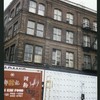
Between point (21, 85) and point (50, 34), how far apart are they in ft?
14.9

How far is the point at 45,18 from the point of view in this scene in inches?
379

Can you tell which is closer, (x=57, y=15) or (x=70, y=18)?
(x=57, y=15)

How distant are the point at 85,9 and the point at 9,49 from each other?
5.75 metres

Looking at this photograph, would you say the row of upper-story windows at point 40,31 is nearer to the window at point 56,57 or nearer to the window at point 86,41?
the window at point 56,57

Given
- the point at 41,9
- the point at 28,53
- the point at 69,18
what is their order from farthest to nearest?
the point at 69,18 → the point at 41,9 → the point at 28,53

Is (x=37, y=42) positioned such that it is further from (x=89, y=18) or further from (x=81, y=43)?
(x=89, y=18)

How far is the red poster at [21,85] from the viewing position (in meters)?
5.22

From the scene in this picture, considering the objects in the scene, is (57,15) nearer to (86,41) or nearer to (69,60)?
(86,41)

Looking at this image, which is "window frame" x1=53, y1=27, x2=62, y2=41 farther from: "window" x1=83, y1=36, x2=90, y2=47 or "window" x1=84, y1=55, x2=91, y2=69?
"window" x1=84, y1=55, x2=91, y2=69

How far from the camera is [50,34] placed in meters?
9.52

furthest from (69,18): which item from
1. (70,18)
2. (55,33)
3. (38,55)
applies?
(38,55)

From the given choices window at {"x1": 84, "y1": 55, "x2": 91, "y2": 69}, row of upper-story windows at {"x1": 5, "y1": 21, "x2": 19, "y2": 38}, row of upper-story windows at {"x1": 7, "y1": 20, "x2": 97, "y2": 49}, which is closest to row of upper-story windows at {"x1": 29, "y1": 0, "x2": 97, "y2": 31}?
row of upper-story windows at {"x1": 7, "y1": 20, "x2": 97, "y2": 49}

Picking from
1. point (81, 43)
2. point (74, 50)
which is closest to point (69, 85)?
point (74, 50)

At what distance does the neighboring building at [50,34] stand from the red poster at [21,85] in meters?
2.27
